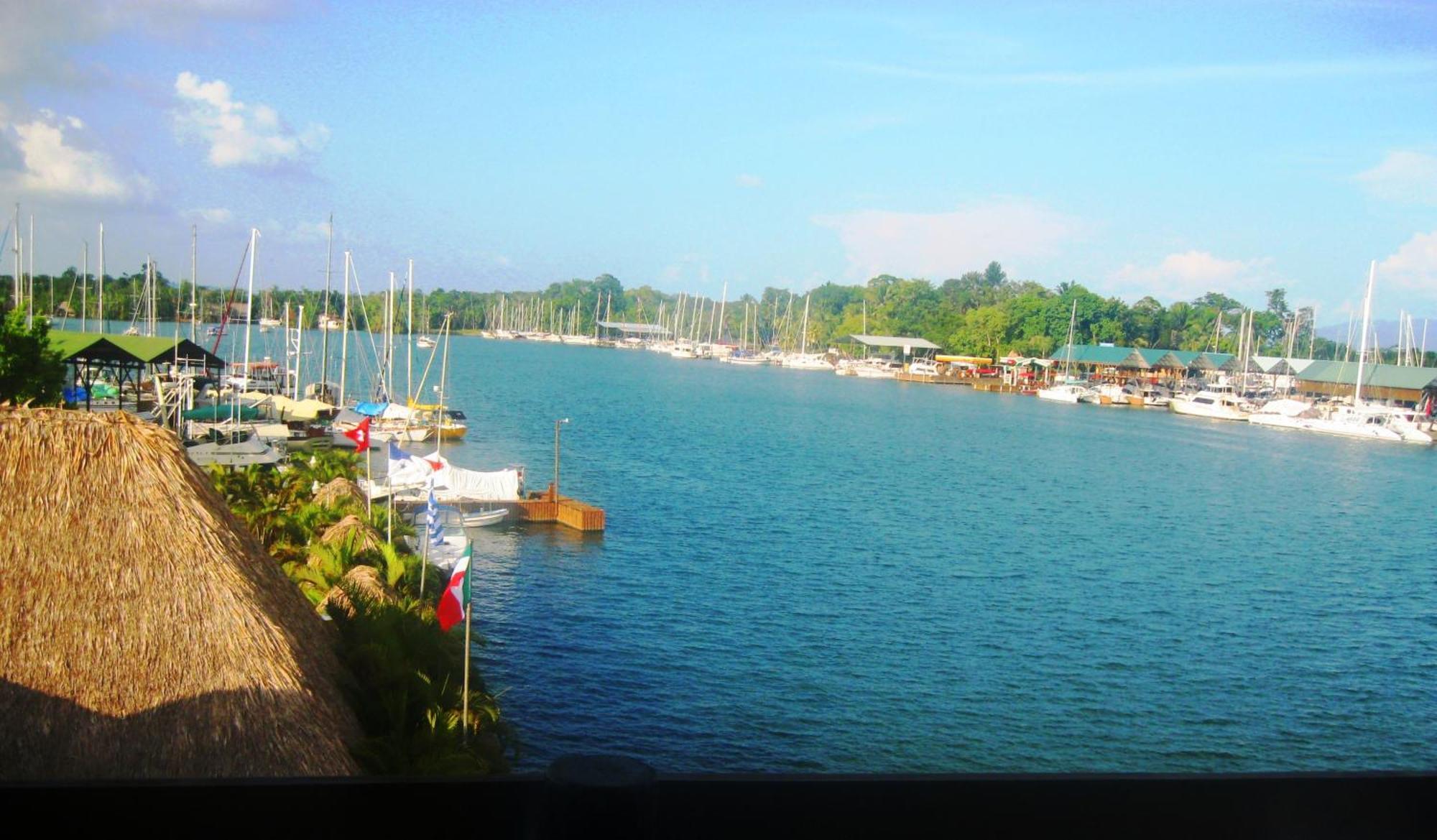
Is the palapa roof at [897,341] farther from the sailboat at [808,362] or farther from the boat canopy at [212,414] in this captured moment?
the boat canopy at [212,414]

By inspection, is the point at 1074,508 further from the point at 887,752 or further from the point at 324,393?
the point at 324,393

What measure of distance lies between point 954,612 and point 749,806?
2703 cm

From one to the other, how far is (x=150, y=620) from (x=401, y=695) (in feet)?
11.4

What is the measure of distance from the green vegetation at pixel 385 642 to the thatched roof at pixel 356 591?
0.02m

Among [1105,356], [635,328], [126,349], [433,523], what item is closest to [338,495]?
[433,523]

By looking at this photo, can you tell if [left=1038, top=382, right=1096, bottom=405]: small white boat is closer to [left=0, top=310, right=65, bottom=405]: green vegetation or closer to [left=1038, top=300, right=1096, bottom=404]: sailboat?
[left=1038, top=300, right=1096, bottom=404]: sailboat

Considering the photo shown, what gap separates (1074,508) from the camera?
147 ft

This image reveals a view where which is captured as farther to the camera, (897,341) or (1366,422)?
(897,341)

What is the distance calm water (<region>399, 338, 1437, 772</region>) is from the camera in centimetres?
1986

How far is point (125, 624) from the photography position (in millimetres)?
9625

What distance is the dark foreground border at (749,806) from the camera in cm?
159

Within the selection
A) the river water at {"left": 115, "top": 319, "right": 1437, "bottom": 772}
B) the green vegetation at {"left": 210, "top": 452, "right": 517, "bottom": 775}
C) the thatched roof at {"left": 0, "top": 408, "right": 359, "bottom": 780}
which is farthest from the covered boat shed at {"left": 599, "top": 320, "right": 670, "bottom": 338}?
the thatched roof at {"left": 0, "top": 408, "right": 359, "bottom": 780}

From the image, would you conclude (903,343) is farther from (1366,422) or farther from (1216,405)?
(1366,422)

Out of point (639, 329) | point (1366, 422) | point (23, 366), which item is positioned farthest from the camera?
point (639, 329)
